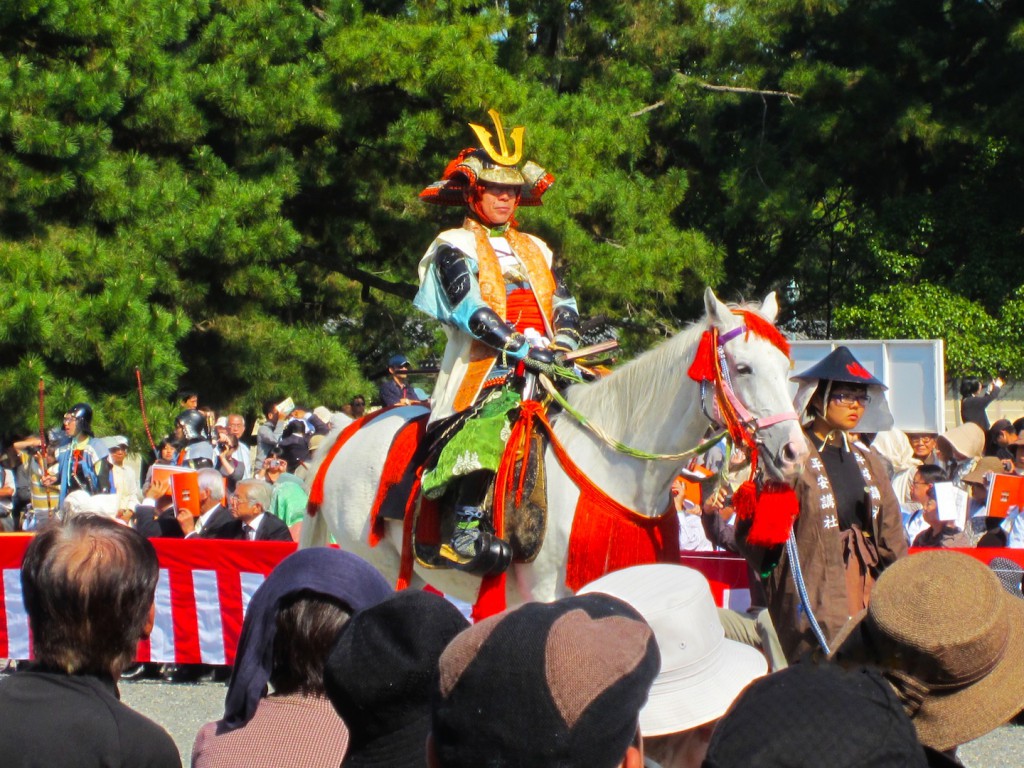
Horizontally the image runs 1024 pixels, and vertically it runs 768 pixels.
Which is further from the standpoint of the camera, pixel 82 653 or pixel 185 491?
pixel 185 491

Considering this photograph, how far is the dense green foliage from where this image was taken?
1487 centimetres

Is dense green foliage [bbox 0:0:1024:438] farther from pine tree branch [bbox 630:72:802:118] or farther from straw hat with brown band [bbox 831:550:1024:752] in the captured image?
straw hat with brown band [bbox 831:550:1024:752]

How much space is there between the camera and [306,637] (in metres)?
2.82

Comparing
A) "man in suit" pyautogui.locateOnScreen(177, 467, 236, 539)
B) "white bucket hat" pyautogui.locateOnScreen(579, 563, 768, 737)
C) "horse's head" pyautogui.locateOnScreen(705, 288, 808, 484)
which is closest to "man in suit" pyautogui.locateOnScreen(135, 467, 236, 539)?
"man in suit" pyautogui.locateOnScreen(177, 467, 236, 539)

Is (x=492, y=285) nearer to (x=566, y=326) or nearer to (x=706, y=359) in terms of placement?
(x=566, y=326)

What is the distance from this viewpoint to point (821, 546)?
553cm

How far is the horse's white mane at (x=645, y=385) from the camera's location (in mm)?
6055

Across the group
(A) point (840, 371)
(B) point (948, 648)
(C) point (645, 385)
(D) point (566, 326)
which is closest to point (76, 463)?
(D) point (566, 326)

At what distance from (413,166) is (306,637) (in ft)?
48.2

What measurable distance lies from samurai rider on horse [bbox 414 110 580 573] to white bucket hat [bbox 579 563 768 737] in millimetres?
3240

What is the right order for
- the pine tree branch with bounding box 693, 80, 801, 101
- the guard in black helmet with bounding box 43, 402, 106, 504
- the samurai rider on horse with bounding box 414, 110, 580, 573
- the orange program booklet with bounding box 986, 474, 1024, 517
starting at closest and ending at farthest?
the samurai rider on horse with bounding box 414, 110, 580, 573
the orange program booklet with bounding box 986, 474, 1024, 517
the guard in black helmet with bounding box 43, 402, 106, 504
the pine tree branch with bounding box 693, 80, 801, 101

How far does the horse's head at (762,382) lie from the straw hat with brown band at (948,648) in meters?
3.14

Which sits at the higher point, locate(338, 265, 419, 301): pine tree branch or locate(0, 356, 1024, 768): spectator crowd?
locate(0, 356, 1024, 768): spectator crowd

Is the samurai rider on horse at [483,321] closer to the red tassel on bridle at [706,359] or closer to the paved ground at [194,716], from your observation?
the red tassel on bridle at [706,359]
